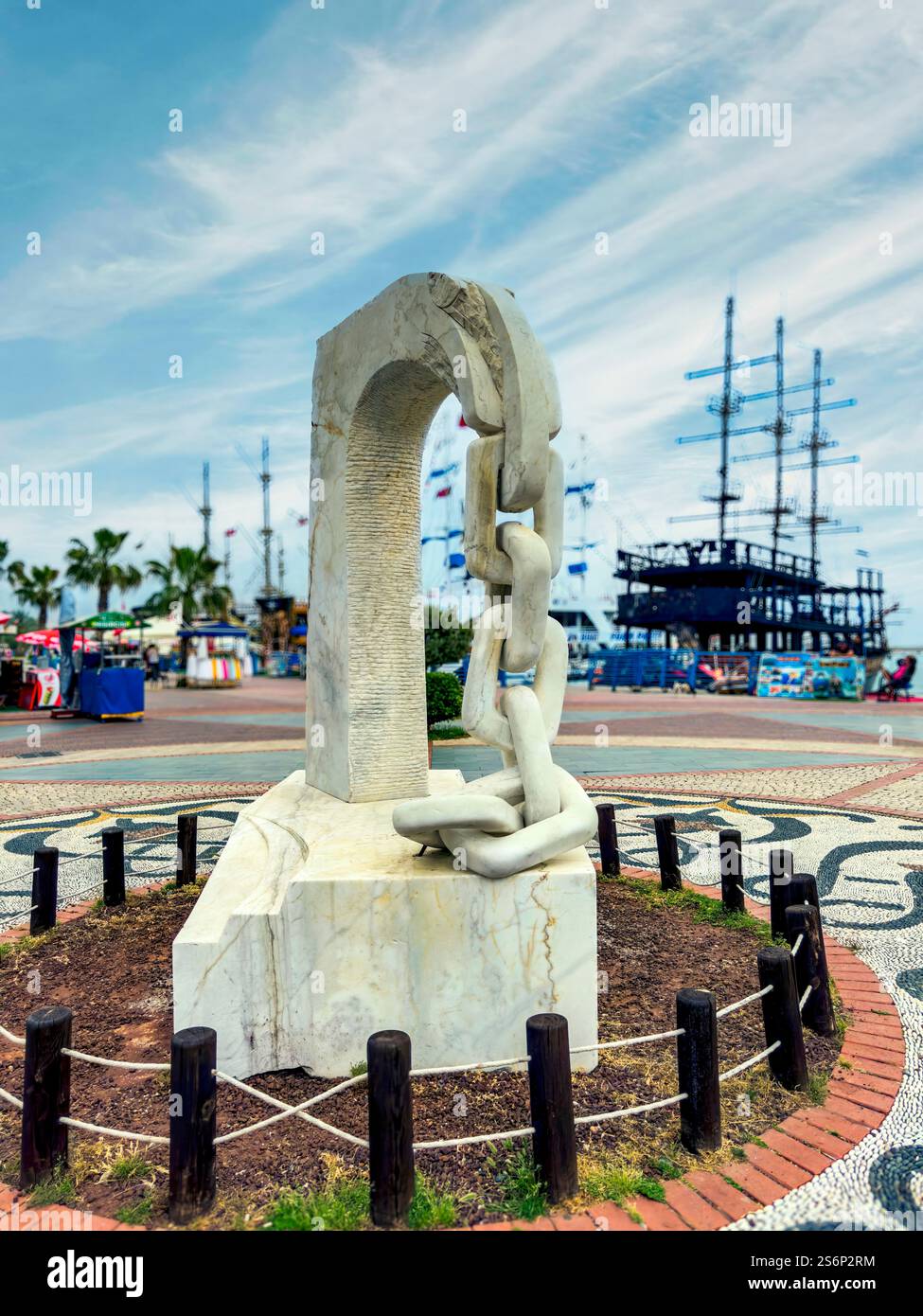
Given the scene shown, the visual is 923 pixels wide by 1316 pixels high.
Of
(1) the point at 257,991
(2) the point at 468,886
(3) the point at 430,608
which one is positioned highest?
(3) the point at 430,608

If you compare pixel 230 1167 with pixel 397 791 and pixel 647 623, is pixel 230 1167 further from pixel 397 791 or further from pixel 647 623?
pixel 647 623

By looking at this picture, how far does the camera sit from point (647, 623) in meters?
48.1

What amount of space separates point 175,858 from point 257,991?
413 centimetres

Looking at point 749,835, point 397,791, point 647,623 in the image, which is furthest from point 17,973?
point 647,623

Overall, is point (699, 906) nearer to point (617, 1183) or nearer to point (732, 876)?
point (732, 876)

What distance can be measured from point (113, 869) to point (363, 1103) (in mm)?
3555

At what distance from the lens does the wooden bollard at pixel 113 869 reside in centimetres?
636

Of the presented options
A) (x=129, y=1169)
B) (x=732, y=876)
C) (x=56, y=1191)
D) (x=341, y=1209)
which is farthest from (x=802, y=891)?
(x=56, y=1191)

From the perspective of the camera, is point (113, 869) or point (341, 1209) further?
point (113, 869)

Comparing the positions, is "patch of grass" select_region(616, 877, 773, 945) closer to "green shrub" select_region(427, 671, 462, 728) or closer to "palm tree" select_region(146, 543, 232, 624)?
"green shrub" select_region(427, 671, 462, 728)

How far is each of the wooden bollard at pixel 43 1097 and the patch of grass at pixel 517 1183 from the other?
161cm

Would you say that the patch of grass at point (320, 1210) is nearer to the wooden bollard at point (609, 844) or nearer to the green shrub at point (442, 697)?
the wooden bollard at point (609, 844)

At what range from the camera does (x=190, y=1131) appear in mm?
2865

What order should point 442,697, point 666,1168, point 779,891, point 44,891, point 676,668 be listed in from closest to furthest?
point 666,1168 → point 779,891 → point 44,891 → point 442,697 → point 676,668
